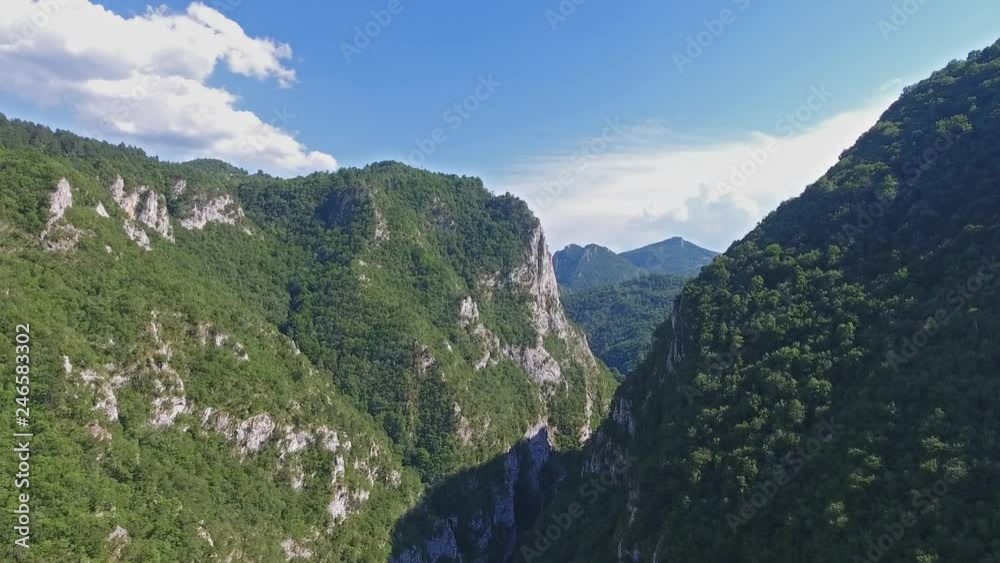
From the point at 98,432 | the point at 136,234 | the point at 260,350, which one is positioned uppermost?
the point at 136,234

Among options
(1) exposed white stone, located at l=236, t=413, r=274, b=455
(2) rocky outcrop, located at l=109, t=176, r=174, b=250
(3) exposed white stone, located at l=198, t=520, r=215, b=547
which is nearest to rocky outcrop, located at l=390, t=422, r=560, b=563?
(1) exposed white stone, located at l=236, t=413, r=274, b=455

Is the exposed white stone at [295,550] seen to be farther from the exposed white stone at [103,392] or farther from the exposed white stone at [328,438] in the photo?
the exposed white stone at [103,392]

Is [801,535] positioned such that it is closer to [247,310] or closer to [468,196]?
[247,310]

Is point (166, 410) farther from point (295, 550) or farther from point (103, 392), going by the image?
point (295, 550)

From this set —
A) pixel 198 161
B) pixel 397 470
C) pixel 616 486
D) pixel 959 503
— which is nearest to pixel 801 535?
pixel 959 503

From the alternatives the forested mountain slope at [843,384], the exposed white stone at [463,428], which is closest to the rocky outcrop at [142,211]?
the exposed white stone at [463,428]

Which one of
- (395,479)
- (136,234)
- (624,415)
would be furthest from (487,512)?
(136,234)
